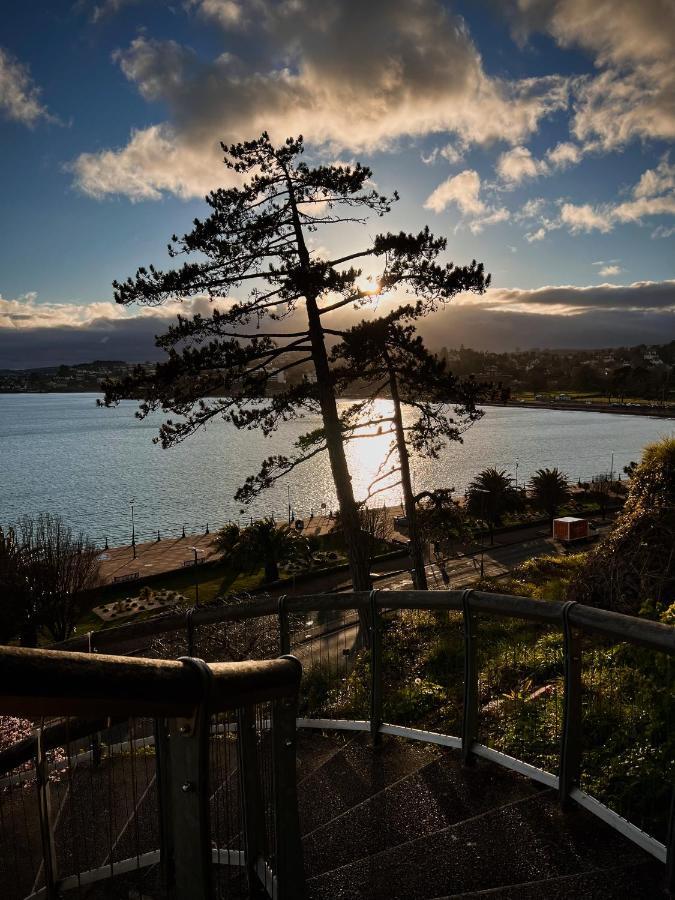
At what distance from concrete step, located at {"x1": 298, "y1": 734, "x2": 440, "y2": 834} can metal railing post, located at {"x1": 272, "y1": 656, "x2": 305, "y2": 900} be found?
55.6 inches

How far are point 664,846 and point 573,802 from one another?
675mm

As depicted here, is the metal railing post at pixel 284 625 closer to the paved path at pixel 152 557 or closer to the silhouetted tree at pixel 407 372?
the silhouetted tree at pixel 407 372

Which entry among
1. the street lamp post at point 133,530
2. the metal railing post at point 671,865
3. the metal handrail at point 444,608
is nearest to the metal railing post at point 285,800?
the metal handrail at point 444,608

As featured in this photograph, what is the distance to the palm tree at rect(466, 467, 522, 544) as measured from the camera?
5956 cm

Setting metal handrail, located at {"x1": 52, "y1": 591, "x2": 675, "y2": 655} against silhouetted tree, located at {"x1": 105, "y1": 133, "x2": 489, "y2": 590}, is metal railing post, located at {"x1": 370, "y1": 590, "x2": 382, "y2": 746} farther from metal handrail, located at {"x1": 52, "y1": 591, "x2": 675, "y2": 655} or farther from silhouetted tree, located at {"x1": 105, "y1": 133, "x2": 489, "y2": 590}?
silhouetted tree, located at {"x1": 105, "y1": 133, "x2": 489, "y2": 590}

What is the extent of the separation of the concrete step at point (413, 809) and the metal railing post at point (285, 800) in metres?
0.94

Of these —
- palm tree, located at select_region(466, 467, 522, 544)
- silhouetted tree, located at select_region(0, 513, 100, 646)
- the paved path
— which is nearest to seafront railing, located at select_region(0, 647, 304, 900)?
silhouetted tree, located at select_region(0, 513, 100, 646)

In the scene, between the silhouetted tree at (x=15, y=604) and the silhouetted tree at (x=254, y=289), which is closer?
the silhouetted tree at (x=254, y=289)

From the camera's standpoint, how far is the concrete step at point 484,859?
3346mm

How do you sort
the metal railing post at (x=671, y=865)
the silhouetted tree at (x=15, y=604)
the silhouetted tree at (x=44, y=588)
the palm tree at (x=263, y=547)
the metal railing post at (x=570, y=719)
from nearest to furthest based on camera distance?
the metal railing post at (x=671, y=865) → the metal railing post at (x=570, y=719) → the silhouetted tree at (x=15, y=604) → the silhouetted tree at (x=44, y=588) → the palm tree at (x=263, y=547)

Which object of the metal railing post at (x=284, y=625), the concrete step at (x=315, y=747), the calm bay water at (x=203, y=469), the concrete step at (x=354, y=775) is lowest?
the calm bay water at (x=203, y=469)

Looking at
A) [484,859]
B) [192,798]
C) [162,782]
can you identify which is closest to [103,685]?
[192,798]

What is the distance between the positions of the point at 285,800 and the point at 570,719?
209cm

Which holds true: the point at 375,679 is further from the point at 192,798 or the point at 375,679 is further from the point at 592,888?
the point at 192,798
